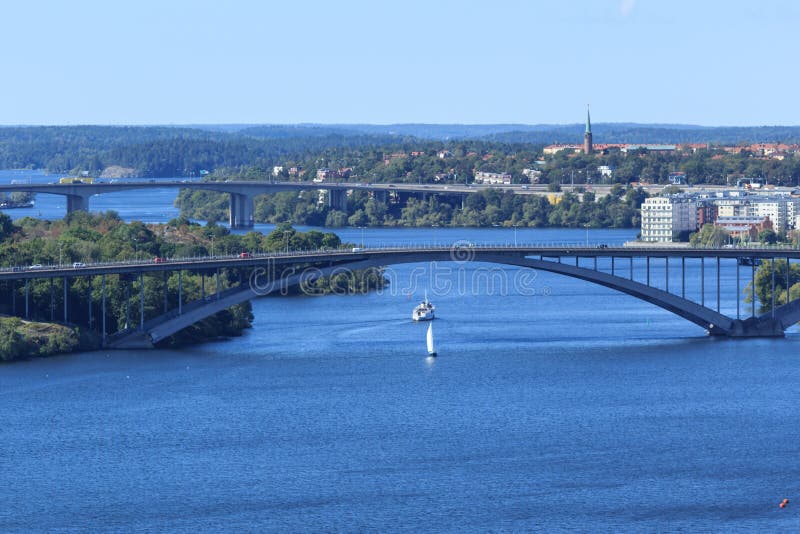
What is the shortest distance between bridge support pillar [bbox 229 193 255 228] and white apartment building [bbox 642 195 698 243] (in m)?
36.4

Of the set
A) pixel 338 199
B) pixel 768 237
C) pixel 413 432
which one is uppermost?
pixel 338 199

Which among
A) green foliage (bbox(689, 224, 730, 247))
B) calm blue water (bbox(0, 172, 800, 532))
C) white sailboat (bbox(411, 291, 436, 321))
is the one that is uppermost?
green foliage (bbox(689, 224, 730, 247))

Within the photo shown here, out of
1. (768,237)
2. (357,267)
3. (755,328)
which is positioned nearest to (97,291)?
(357,267)

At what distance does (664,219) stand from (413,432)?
8644 cm

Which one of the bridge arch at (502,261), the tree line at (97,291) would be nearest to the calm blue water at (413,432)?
the bridge arch at (502,261)

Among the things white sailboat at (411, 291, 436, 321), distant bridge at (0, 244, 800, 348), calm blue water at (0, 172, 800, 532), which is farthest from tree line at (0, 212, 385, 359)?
white sailboat at (411, 291, 436, 321)

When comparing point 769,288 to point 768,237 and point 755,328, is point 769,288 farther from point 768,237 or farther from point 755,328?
point 768,237

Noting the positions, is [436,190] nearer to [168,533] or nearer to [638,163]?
[638,163]

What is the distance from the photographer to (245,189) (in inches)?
6299

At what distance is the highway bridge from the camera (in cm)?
14950

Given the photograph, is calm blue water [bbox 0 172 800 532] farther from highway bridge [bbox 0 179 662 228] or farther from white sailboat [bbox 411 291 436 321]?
highway bridge [bbox 0 179 662 228]

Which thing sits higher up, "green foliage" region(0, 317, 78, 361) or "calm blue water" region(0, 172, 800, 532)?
"green foliage" region(0, 317, 78, 361)

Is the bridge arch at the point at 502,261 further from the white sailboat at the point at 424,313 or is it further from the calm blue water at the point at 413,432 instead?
the white sailboat at the point at 424,313

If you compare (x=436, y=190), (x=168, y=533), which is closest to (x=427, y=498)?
(x=168, y=533)
